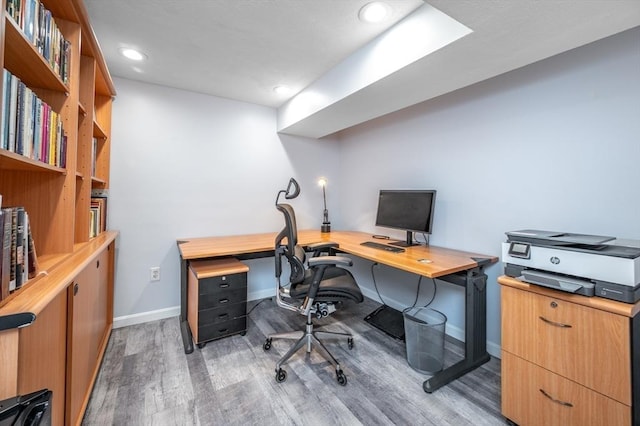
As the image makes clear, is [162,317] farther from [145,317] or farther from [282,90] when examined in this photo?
[282,90]

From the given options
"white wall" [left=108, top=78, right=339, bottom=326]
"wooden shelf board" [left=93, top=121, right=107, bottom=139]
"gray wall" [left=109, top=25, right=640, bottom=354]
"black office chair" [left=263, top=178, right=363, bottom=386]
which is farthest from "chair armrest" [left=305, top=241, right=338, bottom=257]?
"wooden shelf board" [left=93, top=121, right=107, bottom=139]

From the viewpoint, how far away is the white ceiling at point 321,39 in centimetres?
118

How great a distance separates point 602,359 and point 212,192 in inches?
115

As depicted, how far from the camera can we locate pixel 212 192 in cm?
280

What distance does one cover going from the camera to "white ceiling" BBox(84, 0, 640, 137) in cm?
118

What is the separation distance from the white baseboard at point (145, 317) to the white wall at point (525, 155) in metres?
2.16

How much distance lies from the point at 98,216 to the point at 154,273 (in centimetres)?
76

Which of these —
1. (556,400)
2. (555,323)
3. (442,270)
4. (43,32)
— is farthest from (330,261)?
(43,32)

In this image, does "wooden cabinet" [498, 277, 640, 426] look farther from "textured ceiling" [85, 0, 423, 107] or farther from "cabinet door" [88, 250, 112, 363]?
"cabinet door" [88, 250, 112, 363]

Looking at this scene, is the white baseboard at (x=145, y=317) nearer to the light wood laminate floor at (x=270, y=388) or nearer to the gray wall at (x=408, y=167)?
the gray wall at (x=408, y=167)

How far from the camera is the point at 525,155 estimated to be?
1836mm

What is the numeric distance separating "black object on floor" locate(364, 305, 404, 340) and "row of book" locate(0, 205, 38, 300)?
7.34ft

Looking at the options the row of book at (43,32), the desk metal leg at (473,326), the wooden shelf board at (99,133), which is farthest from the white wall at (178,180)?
the desk metal leg at (473,326)

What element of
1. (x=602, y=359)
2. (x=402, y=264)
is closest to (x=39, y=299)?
(x=402, y=264)
